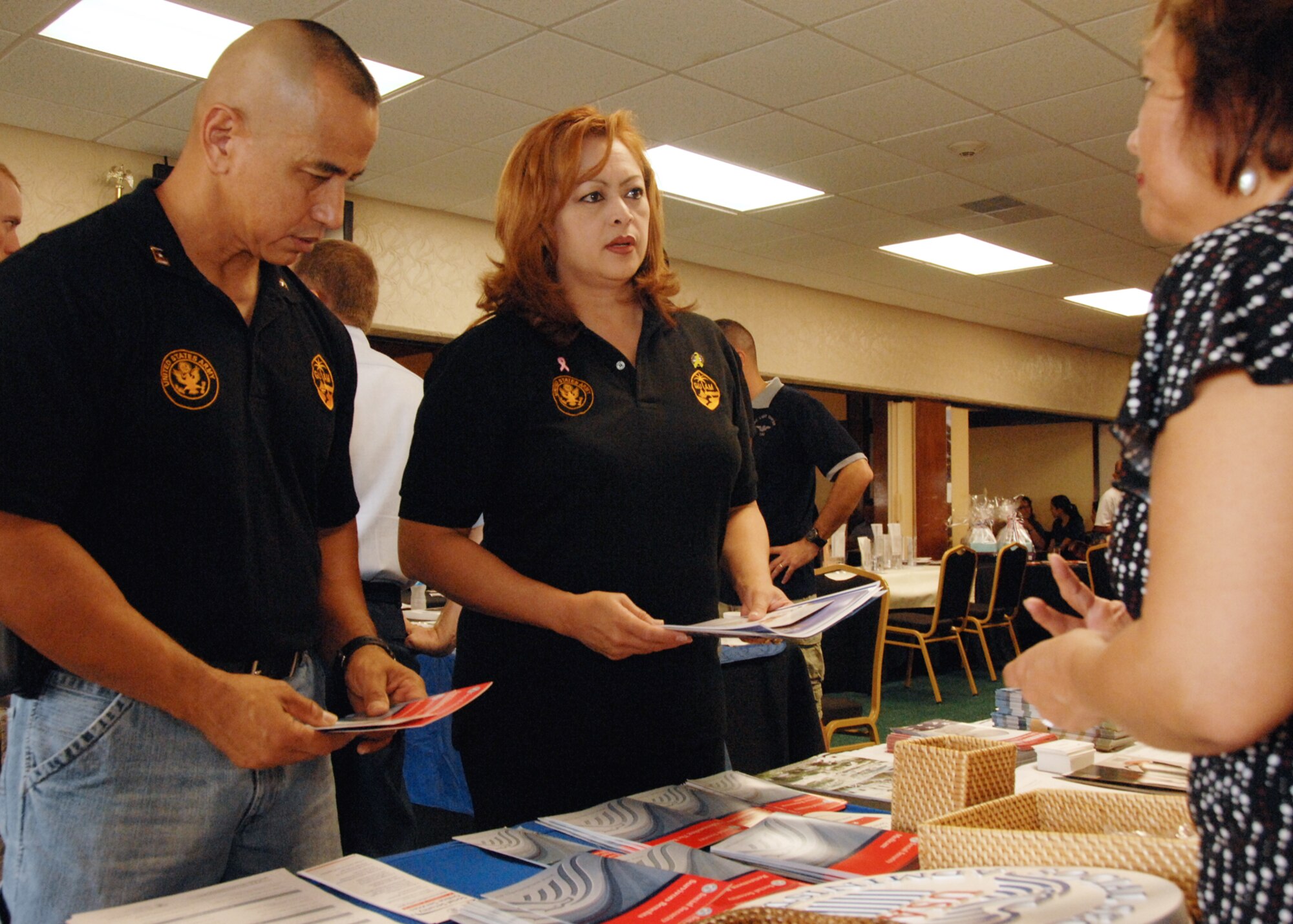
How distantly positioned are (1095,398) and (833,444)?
32.2 feet

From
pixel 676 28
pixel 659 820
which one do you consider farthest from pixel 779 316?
pixel 659 820

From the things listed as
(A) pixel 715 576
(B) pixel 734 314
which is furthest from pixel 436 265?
(A) pixel 715 576

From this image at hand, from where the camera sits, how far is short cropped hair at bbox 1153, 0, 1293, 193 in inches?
26.4

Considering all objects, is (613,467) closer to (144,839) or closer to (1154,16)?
(144,839)

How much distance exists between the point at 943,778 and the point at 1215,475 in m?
0.70

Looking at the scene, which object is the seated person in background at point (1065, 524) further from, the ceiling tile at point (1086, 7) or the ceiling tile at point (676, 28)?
the ceiling tile at point (676, 28)

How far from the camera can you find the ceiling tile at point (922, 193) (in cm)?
592

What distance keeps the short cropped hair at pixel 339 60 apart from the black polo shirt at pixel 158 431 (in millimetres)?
263

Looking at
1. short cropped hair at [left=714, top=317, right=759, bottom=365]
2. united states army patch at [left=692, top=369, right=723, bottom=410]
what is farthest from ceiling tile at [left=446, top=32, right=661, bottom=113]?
united states army patch at [left=692, top=369, right=723, bottom=410]

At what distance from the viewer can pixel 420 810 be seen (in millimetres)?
3020

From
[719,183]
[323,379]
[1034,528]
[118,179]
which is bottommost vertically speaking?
[1034,528]

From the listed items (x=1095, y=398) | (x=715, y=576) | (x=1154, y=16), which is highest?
(x=1095, y=398)

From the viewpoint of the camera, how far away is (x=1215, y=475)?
23.6 inches

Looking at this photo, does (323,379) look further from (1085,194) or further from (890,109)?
(1085,194)
